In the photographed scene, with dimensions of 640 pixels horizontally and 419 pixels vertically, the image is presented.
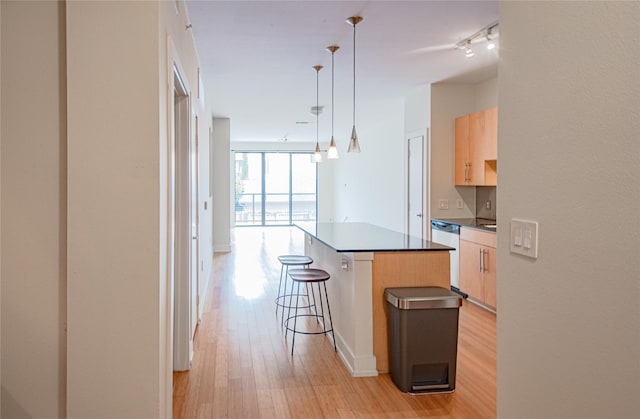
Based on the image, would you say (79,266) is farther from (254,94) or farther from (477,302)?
(254,94)

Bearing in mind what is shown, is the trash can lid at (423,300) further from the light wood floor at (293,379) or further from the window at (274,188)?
the window at (274,188)

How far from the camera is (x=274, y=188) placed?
14.6 metres

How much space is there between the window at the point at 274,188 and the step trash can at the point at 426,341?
1163 cm

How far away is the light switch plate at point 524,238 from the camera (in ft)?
4.55

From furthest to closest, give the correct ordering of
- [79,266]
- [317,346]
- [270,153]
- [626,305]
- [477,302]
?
[270,153]
[477,302]
[317,346]
[79,266]
[626,305]

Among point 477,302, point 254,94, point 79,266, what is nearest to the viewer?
point 79,266

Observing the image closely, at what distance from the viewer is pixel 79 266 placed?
1.96 meters

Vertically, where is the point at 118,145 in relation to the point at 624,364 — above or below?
above

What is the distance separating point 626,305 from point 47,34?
2197mm

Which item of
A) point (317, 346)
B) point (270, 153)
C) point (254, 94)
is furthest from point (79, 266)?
point (270, 153)

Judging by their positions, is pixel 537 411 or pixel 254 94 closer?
pixel 537 411

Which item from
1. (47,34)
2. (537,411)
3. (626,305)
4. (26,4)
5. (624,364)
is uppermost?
(26,4)

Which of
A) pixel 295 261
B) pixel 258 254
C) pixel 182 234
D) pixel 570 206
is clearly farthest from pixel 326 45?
pixel 258 254

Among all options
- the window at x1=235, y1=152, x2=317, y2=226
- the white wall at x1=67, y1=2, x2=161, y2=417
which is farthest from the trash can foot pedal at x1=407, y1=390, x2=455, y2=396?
the window at x1=235, y1=152, x2=317, y2=226
